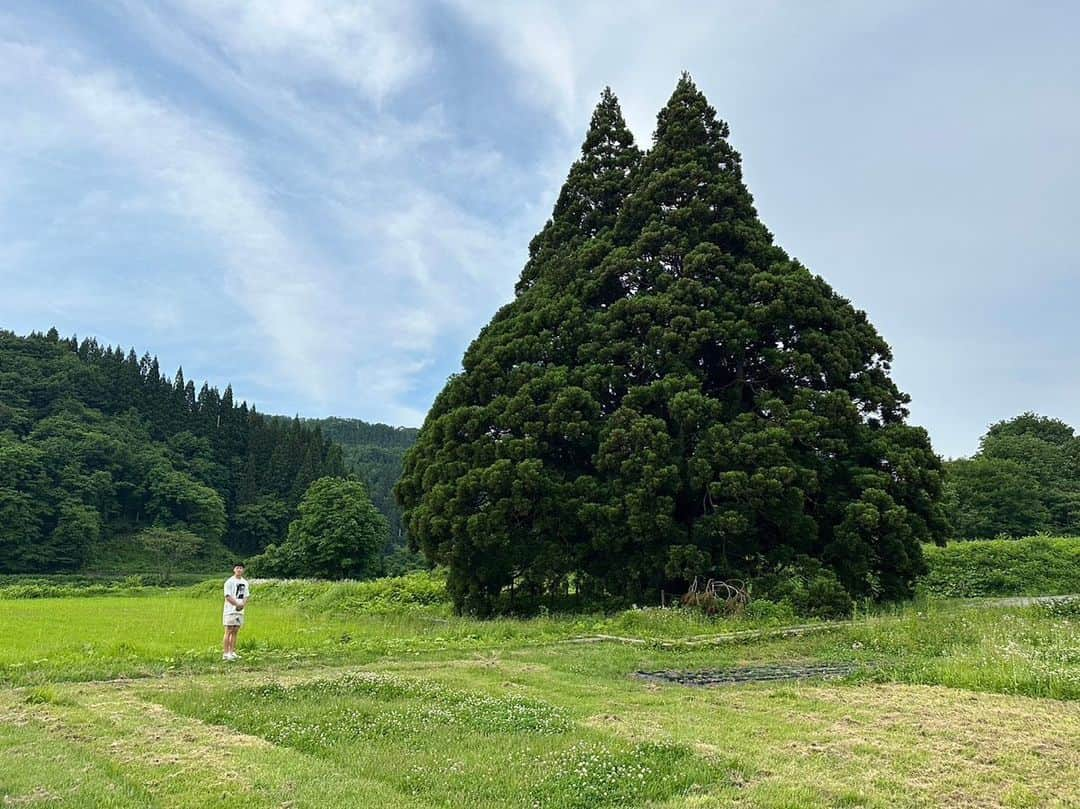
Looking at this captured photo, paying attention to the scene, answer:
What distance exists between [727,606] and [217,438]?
8663cm

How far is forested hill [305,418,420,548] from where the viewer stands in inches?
4023

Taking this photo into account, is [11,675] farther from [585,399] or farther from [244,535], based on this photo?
[244,535]

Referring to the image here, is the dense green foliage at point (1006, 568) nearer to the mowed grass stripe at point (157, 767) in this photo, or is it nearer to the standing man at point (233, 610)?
the standing man at point (233, 610)

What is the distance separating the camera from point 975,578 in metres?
23.8

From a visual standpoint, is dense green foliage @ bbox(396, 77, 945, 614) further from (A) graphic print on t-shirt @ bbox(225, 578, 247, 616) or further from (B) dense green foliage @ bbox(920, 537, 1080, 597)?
(B) dense green foliage @ bbox(920, 537, 1080, 597)

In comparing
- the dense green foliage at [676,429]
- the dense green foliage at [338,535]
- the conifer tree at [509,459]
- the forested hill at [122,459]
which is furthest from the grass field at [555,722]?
the forested hill at [122,459]

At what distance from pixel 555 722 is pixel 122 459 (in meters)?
81.1

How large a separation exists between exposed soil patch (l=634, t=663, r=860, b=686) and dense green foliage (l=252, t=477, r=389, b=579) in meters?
41.9

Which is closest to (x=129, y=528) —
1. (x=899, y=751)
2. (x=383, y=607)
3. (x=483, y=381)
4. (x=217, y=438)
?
(x=217, y=438)

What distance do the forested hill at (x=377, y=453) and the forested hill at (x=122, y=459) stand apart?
41.6ft

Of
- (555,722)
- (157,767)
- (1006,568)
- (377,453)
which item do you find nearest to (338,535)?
(1006,568)

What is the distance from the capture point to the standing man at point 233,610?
12.0 metres

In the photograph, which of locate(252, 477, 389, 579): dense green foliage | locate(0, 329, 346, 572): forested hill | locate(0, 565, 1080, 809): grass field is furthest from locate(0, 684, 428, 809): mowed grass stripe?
locate(0, 329, 346, 572): forested hill

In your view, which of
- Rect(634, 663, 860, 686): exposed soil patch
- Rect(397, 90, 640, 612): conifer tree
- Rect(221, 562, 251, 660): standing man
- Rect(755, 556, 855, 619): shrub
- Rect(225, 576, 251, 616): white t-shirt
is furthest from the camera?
Rect(397, 90, 640, 612): conifer tree
